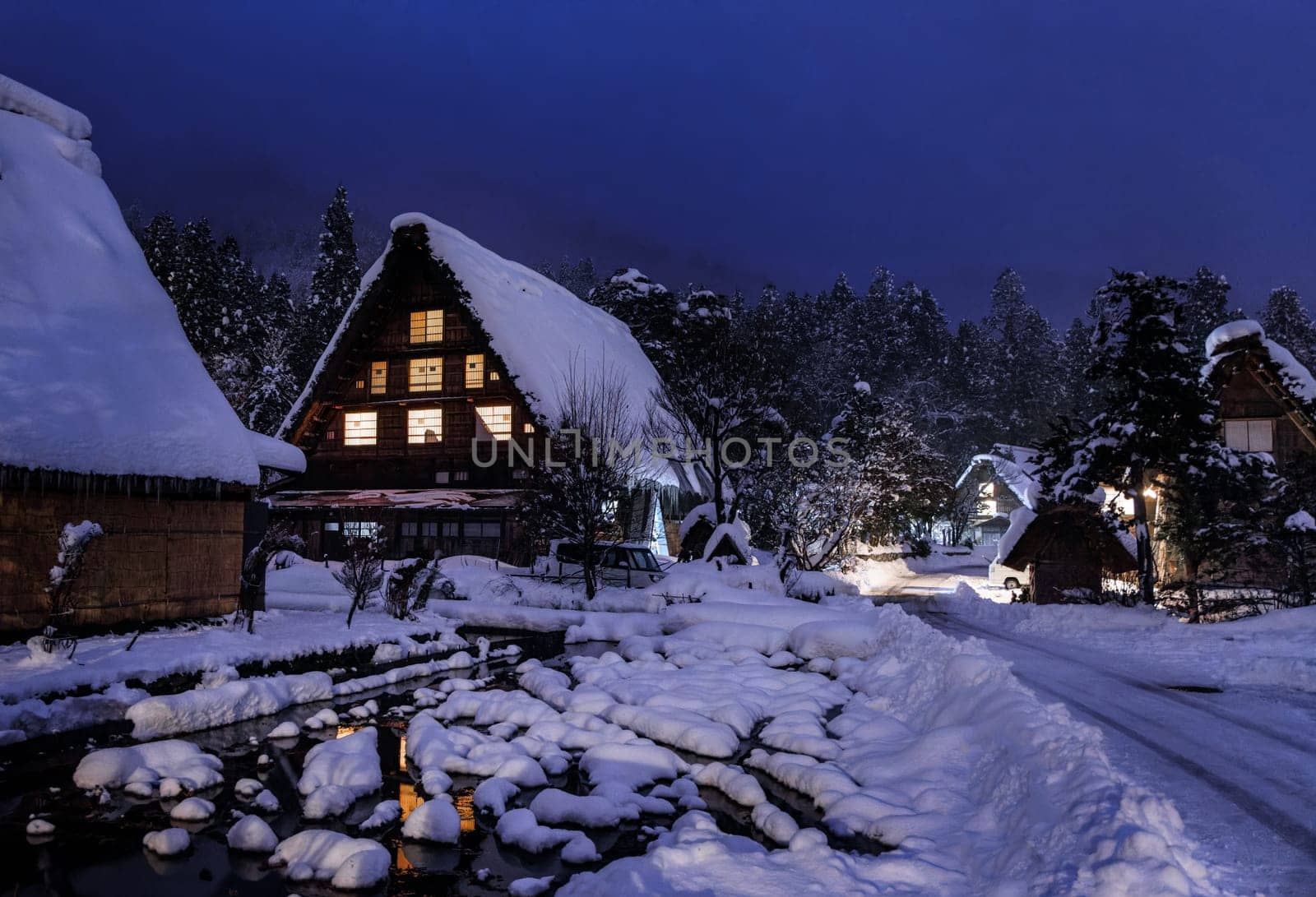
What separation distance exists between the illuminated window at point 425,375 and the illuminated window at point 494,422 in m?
1.88

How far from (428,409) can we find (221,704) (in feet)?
61.2

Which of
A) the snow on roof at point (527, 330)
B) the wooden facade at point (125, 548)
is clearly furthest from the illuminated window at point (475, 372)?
the wooden facade at point (125, 548)

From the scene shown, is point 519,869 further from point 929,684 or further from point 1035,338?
point 1035,338

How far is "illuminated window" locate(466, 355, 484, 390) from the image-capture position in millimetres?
25938

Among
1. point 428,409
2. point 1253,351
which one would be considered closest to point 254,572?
point 428,409

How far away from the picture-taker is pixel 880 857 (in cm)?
522

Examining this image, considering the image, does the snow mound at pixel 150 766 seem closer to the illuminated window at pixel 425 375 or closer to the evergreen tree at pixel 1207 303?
the illuminated window at pixel 425 375

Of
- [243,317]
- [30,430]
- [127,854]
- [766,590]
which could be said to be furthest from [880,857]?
[243,317]

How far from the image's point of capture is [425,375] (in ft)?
87.9

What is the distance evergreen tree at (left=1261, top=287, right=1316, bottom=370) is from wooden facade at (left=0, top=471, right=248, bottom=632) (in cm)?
5586

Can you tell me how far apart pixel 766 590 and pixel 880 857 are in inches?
558

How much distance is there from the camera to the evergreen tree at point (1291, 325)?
151 ft

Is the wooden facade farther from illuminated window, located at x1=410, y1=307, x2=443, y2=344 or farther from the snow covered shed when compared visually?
the snow covered shed

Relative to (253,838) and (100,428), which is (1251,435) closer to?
(253,838)
